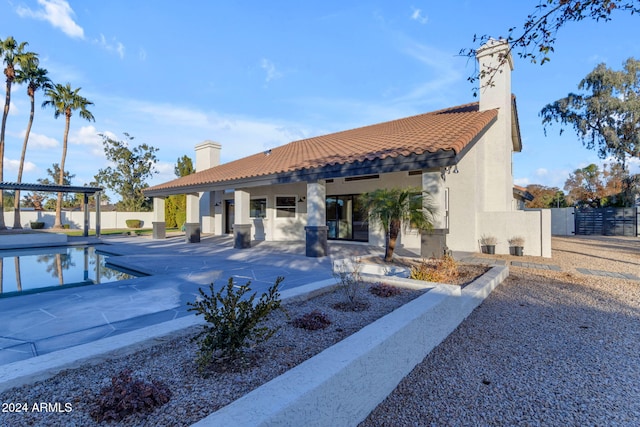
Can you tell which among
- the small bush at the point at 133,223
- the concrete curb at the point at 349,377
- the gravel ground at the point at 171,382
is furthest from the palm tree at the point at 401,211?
the small bush at the point at 133,223

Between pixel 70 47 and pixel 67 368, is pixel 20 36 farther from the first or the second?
pixel 67 368

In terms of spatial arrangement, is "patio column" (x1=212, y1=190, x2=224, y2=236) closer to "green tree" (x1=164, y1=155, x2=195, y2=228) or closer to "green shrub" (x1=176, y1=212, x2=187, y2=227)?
"green tree" (x1=164, y1=155, x2=195, y2=228)

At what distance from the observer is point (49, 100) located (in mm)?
29406

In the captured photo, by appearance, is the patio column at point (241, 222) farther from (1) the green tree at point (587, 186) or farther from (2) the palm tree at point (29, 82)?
(1) the green tree at point (587, 186)

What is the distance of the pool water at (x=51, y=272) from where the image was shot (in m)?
7.51

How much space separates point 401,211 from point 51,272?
10.2 meters

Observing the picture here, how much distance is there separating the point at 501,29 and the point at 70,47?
15.6 metres

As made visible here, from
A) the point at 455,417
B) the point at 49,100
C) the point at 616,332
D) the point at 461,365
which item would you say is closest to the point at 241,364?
the point at 455,417

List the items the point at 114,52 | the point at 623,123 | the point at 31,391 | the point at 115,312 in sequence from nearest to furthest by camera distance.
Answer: the point at 31,391 → the point at 115,312 → the point at 114,52 → the point at 623,123

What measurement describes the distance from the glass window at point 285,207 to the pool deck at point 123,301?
740cm

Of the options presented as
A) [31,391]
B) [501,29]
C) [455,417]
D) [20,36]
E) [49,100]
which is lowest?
[455,417]

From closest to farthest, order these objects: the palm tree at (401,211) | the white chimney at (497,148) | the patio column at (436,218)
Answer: the patio column at (436,218) < the palm tree at (401,211) < the white chimney at (497,148)

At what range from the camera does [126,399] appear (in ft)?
7.11

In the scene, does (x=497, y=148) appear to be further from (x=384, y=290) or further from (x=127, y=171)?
(x=127, y=171)
